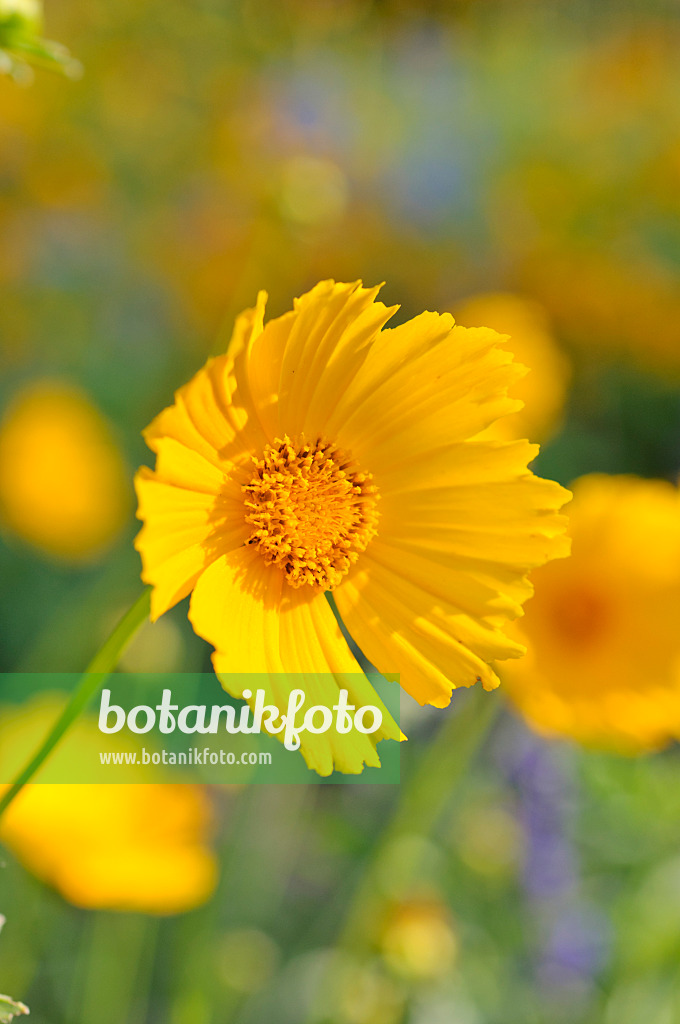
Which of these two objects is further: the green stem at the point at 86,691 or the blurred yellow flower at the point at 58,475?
the blurred yellow flower at the point at 58,475

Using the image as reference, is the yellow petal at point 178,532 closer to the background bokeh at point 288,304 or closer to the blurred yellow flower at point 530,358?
the background bokeh at point 288,304

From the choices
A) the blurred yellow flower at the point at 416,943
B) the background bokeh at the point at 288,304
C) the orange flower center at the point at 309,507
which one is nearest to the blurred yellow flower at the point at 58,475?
the background bokeh at the point at 288,304

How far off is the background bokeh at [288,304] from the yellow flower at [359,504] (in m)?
0.11

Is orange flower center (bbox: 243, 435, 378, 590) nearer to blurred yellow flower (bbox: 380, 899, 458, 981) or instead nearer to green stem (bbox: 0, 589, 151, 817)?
green stem (bbox: 0, 589, 151, 817)

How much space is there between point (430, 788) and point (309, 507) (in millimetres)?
566

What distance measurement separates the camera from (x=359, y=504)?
493mm

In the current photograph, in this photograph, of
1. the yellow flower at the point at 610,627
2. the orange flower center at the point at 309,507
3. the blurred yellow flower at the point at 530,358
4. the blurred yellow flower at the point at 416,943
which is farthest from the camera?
the blurred yellow flower at the point at 530,358

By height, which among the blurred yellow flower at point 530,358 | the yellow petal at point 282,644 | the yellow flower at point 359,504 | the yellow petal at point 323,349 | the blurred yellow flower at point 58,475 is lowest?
the yellow petal at point 282,644

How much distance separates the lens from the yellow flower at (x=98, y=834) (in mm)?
839

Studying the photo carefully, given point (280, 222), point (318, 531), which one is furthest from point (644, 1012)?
point (280, 222)

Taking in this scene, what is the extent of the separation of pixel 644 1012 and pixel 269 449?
1043 millimetres

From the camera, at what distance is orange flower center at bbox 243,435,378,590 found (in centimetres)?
48

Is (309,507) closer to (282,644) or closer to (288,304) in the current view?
(282,644)

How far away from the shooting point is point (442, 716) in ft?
4.40
